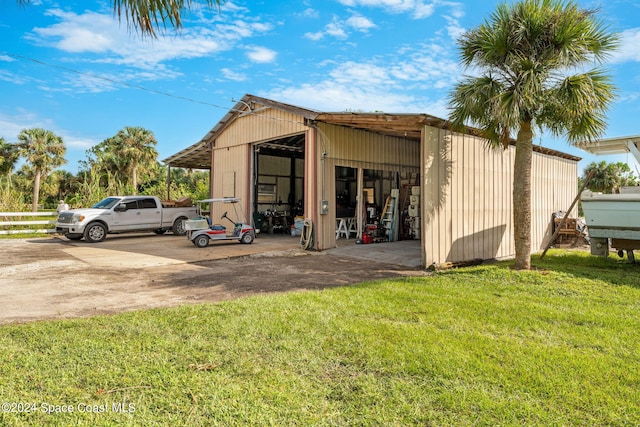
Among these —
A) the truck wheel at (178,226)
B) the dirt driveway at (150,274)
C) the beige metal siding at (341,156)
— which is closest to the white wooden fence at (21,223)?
the dirt driveway at (150,274)

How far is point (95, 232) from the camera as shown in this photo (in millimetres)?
12328

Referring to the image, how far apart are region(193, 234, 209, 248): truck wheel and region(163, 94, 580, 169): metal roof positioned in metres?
4.51

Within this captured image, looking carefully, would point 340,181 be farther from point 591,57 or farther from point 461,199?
point 591,57

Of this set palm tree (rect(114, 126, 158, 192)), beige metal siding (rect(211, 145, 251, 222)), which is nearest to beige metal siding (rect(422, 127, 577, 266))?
beige metal siding (rect(211, 145, 251, 222))

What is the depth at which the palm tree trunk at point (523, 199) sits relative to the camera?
6852mm

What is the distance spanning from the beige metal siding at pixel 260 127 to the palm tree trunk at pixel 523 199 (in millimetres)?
5652

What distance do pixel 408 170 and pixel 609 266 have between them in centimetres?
638

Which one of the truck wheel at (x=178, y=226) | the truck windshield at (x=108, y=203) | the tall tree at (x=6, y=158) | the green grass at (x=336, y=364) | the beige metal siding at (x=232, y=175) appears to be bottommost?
the green grass at (x=336, y=364)

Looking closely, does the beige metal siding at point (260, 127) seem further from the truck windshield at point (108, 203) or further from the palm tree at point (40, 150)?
the palm tree at point (40, 150)

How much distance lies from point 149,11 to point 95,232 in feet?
35.4

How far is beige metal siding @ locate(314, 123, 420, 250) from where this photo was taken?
33.8 feet

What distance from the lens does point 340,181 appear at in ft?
55.3

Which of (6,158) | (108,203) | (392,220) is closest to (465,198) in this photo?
(392,220)

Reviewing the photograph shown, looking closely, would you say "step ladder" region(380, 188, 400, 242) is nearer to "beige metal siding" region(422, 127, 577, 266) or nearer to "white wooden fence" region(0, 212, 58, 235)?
"beige metal siding" region(422, 127, 577, 266)
